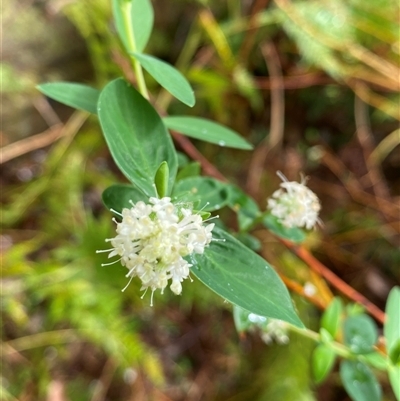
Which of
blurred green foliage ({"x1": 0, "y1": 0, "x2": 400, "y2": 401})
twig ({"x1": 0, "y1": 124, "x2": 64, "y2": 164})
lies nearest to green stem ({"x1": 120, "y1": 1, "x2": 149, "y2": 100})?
blurred green foliage ({"x1": 0, "y1": 0, "x2": 400, "y2": 401})

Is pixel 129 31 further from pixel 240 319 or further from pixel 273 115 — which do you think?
pixel 273 115

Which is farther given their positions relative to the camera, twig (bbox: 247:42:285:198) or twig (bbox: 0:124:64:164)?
twig (bbox: 247:42:285:198)

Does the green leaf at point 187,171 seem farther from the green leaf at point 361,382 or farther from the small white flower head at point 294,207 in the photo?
the green leaf at point 361,382

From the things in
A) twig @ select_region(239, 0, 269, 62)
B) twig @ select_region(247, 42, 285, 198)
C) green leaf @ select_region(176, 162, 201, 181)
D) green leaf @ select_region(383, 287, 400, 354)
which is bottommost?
twig @ select_region(247, 42, 285, 198)

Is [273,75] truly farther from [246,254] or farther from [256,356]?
[246,254]

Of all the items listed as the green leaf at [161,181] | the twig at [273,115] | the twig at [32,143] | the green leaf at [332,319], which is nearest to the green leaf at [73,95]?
the green leaf at [161,181]

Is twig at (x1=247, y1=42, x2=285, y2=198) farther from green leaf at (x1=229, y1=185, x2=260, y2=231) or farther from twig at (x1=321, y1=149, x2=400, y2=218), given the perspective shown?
green leaf at (x1=229, y1=185, x2=260, y2=231)
